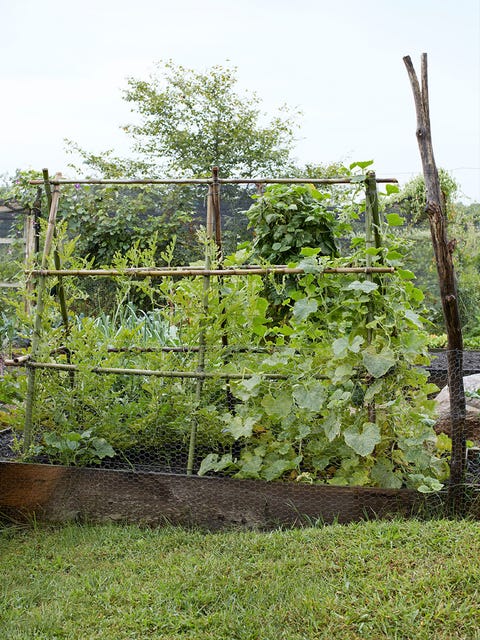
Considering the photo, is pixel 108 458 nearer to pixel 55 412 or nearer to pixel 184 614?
pixel 55 412

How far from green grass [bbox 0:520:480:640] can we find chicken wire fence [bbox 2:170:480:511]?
51cm

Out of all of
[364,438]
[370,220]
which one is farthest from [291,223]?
[364,438]

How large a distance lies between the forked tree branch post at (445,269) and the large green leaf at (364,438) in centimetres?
36

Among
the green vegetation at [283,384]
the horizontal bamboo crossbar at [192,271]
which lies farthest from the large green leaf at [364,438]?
the horizontal bamboo crossbar at [192,271]

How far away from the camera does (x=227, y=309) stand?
361 centimetres

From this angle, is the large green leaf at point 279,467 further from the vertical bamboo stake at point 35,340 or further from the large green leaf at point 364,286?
the vertical bamboo stake at point 35,340

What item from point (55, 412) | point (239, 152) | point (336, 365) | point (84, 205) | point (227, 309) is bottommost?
point (55, 412)

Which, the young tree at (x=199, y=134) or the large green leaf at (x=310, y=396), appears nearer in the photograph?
the large green leaf at (x=310, y=396)

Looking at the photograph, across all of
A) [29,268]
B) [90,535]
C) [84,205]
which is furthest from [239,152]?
[90,535]

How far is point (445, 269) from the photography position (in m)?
3.10

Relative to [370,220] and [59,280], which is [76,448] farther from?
[370,220]

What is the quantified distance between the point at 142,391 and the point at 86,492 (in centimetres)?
68

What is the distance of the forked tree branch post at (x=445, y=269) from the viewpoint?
310 centimetres

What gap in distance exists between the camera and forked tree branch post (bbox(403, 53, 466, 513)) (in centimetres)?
310
